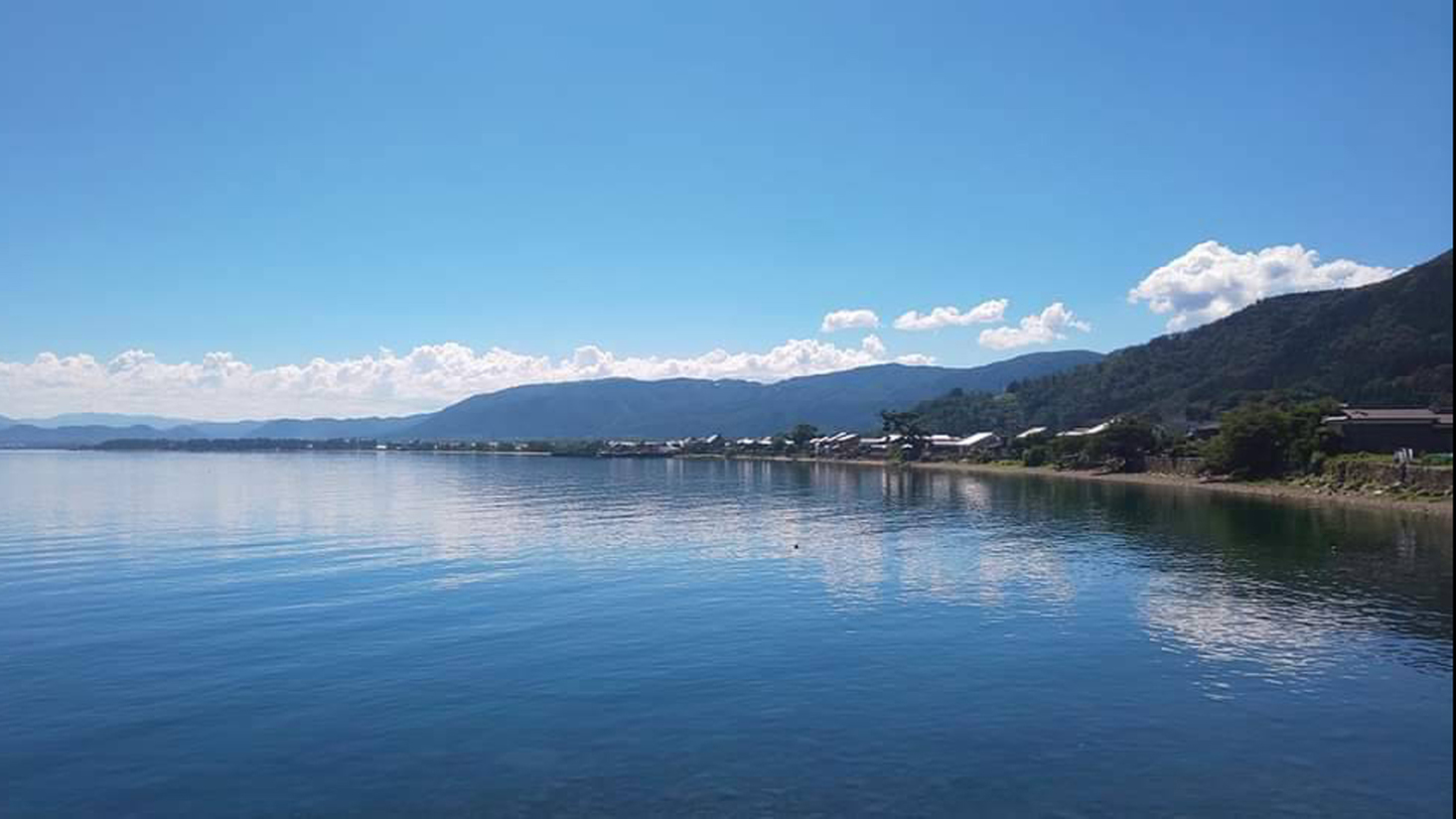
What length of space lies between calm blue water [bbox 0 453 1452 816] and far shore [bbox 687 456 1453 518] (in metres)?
9.66

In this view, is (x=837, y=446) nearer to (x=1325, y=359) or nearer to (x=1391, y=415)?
(x=1325, y=359)

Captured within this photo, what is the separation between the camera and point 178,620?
93.0ft

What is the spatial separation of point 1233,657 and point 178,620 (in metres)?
30.3

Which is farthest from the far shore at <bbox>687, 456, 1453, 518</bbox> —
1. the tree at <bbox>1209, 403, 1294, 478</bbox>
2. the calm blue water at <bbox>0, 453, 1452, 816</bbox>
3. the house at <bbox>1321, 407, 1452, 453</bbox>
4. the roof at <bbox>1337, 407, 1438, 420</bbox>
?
the roof at <bbox>1337, 407, 1438, 420</bbox>

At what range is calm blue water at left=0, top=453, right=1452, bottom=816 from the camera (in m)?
15.8

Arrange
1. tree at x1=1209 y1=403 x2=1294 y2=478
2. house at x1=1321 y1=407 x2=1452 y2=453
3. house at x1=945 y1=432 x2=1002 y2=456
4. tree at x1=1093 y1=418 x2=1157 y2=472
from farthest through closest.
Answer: house at x1=945 y1=432 x2=1002 y2=456, tree at x1=1093 y1=418 x2=1157 y2=472, tree at x1=1209 y1=403 x2=1294 y2=478, house at x1=1321 y1=407 x2=1452 y2=453

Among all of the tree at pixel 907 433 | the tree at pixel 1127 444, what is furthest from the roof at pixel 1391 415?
the tree at pixel 907 433

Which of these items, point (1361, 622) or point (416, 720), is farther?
point (1361, 622)

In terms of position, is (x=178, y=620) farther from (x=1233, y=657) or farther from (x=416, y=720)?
(x=1233, y=657)

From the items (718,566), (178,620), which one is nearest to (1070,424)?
(718,566)

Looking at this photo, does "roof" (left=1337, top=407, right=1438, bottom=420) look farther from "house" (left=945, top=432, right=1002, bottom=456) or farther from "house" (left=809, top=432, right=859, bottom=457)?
"house" (left=809, top=432, right=859, bottom=457)

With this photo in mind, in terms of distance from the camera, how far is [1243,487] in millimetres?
76562

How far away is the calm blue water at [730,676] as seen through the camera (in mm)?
Answer: 15773

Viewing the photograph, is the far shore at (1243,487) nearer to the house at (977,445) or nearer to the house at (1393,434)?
the house at (1393,434)
